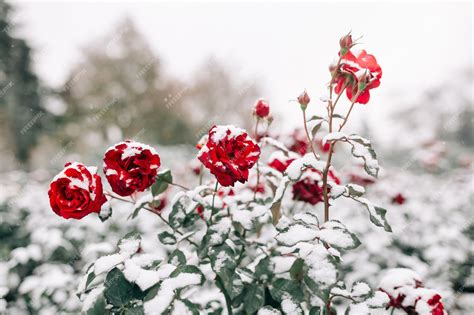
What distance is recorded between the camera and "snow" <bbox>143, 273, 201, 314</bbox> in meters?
0.92

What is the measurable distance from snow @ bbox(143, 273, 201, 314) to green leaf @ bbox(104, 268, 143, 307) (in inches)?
3.1

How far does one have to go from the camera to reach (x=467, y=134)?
1145 inches

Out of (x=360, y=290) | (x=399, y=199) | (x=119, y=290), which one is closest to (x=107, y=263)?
(x=119, y=290)

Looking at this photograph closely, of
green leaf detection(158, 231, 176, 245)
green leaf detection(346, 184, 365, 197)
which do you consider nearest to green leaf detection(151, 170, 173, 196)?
green leaf detection(158, 231, 176, 245)

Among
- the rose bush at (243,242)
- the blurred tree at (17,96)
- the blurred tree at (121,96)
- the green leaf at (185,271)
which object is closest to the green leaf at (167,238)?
the rose bush at (243,242)

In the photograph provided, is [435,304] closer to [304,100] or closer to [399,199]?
[304,100]

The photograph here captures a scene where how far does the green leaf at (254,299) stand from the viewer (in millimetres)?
1138

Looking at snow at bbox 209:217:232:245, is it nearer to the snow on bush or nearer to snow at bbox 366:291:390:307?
the snow on bush

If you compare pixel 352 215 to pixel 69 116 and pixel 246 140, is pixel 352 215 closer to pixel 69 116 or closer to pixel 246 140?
pixel 246 140

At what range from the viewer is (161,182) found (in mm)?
1283

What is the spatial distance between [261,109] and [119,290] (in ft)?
2.63

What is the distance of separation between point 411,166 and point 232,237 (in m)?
7.98

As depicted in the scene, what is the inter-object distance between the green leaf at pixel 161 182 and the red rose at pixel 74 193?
220mm

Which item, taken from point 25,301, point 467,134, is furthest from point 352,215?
point 467,134
